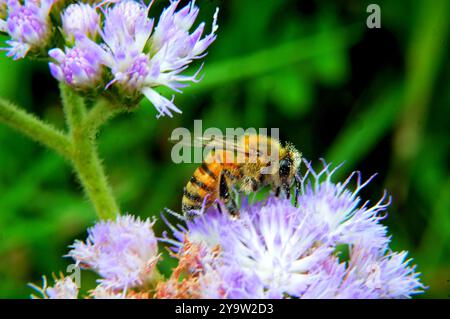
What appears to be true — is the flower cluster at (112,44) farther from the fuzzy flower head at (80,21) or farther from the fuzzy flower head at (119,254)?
the fuzzy flower head at (119,254)

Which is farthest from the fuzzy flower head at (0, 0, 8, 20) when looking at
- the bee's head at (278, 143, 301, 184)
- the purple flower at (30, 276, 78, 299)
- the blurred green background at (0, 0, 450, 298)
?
the blurred green background at (0, 0, 450, 298)

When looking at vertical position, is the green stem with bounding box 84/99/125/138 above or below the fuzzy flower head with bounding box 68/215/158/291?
above

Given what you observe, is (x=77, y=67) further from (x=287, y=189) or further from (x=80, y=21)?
(x=287, y=189)

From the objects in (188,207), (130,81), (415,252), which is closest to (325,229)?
(188,207)

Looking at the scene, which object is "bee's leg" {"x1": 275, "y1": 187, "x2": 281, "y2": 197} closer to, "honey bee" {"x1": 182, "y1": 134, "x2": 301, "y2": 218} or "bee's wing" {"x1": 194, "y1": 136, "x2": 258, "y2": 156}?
"honey bee" {"x1": 182, "y1": 134, "x2": 301, "y2": 218}

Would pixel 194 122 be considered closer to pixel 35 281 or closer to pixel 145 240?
pixel 35 281

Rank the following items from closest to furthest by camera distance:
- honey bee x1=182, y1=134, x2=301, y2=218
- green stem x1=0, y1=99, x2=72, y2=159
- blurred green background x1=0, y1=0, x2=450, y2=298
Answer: honey bee x1=182, y1=134, x2=301, y2=218
green stem x1=0, y1=99, x2=72, y2=159
blurred green background x1=0, y1=0, x2=450, y2=298

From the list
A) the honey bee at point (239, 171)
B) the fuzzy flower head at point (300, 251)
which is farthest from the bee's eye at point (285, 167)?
the fuzzy flower head at point (300, 251)
